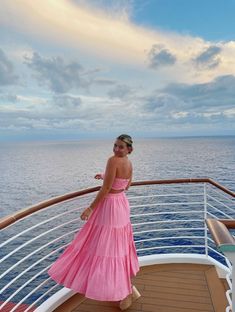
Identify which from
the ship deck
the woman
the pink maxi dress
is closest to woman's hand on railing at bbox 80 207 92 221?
the woman

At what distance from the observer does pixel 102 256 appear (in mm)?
2205

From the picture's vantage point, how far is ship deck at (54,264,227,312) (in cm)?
238

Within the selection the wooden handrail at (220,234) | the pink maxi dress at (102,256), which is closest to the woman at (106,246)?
the pink maxi dress at (102,256)

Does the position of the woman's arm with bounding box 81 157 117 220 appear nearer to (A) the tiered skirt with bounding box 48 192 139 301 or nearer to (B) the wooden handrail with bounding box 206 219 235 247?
(A) the tiered skirt with bounding box 48 192 139 301

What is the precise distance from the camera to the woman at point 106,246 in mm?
2137

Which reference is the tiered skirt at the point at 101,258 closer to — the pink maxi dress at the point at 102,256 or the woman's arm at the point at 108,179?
the pink maxi dress at the point at 102,256

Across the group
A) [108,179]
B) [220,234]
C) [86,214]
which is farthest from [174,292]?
[220,234]

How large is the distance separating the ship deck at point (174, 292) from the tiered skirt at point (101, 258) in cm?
30

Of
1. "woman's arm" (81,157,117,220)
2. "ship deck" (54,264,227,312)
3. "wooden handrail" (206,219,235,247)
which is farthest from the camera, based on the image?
"ship deck" (54,264,227,312)

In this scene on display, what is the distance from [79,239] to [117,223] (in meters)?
0.32

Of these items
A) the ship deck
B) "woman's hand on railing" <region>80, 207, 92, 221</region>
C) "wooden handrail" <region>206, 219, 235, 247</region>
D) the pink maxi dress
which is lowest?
the ship deck

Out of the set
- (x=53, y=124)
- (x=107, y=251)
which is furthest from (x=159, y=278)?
(x=53, y=124)

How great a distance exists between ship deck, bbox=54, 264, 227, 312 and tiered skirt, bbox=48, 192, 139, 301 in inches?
11.8

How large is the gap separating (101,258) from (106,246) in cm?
10
